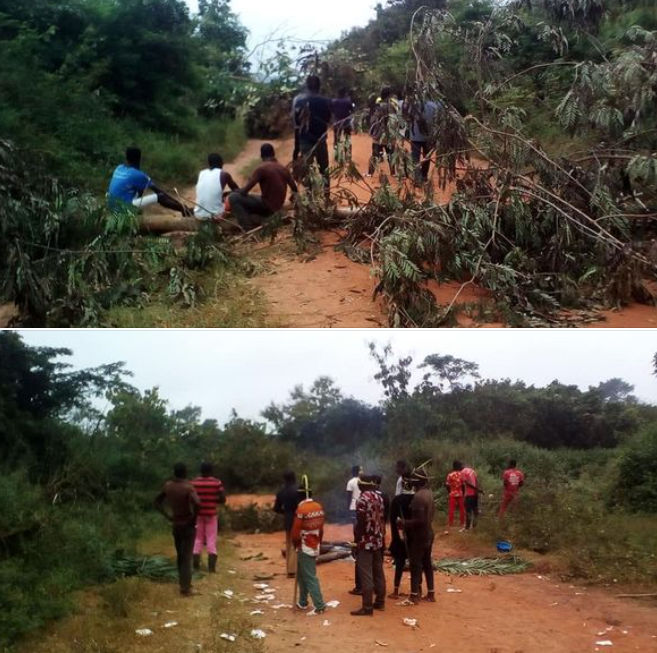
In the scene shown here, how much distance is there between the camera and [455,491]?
6180 millimetres

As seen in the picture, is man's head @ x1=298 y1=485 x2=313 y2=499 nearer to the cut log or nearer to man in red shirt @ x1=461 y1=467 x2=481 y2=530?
the cut log

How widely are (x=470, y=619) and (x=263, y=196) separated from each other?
14.2ft

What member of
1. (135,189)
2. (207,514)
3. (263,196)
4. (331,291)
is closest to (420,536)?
(207,514)

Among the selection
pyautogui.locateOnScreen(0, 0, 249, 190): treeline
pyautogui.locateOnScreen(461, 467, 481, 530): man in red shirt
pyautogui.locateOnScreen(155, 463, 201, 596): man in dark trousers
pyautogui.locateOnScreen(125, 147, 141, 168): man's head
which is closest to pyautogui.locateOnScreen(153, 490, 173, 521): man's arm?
pyautogui.locateOnScreen(155, 463, 201, 596): man in dark trousers

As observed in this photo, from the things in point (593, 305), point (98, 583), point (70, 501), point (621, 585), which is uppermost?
point (593, 305)

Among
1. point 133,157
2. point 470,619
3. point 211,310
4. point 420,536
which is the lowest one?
point 470,619

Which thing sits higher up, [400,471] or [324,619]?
[400,471]

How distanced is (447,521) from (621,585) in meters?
1.29

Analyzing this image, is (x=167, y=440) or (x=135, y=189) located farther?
(x=135, y=189)

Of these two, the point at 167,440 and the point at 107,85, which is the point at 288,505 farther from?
the point at 107,85

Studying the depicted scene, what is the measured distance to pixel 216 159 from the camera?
7.92 meters

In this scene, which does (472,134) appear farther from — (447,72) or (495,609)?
(495,609)

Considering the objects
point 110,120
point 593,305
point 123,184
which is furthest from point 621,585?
point 110,120

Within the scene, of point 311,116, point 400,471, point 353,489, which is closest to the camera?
point 400,471
